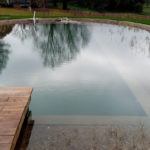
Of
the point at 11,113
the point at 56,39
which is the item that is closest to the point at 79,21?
the point at 56,39

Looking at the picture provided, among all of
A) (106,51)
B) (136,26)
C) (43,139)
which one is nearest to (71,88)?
(43,139)

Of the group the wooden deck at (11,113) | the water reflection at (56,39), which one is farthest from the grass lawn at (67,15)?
the wooden deck at (11,113)

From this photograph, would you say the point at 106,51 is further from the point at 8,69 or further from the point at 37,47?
the point at 8,69

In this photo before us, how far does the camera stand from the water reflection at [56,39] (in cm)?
1324

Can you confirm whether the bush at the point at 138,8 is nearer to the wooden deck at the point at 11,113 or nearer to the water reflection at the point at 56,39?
the water reflection at the point at 56,39

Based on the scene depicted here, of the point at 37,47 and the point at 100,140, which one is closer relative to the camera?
the point at 100,140

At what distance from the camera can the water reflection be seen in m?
13.2

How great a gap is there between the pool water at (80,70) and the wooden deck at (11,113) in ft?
2.07

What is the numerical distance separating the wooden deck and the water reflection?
15.7ft

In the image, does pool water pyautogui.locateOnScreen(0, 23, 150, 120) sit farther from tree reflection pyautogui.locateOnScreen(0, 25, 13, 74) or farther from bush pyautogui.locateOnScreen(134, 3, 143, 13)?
bush pyautogui.locateOnScreen(134, 3, 143, 13)

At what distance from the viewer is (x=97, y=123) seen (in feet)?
21.6

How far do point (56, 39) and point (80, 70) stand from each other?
687 centimetres

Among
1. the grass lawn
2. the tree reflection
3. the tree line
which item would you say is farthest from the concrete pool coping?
the tree line

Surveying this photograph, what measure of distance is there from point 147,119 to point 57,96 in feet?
7.48
